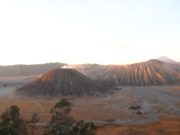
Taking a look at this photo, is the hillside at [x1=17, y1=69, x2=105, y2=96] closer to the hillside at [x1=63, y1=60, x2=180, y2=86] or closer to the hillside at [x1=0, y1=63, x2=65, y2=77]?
the hillside at [x1=63, y1=60, x2=180, y2=86]

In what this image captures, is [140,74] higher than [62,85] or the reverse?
higher

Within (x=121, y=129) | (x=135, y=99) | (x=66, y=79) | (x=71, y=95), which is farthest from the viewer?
(x=66, y=79)

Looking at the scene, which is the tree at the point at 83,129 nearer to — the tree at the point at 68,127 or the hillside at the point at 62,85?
the tree at the point at 68,127

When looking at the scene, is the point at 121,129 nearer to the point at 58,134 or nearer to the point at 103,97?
the point at 58,134

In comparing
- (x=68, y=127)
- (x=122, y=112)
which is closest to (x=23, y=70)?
→ (x=122, y=112)

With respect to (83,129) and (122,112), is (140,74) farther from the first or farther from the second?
(83,129)

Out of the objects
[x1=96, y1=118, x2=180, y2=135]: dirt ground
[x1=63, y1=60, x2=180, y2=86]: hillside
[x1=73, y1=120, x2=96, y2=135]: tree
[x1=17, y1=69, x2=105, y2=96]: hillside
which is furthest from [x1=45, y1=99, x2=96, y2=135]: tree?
[x1=63, y1=60, x2=180, y2=86]: hillside

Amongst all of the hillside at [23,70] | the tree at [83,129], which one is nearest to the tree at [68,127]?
the tree at [83,129]

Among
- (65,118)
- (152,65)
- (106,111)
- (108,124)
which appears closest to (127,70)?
(152,65)
